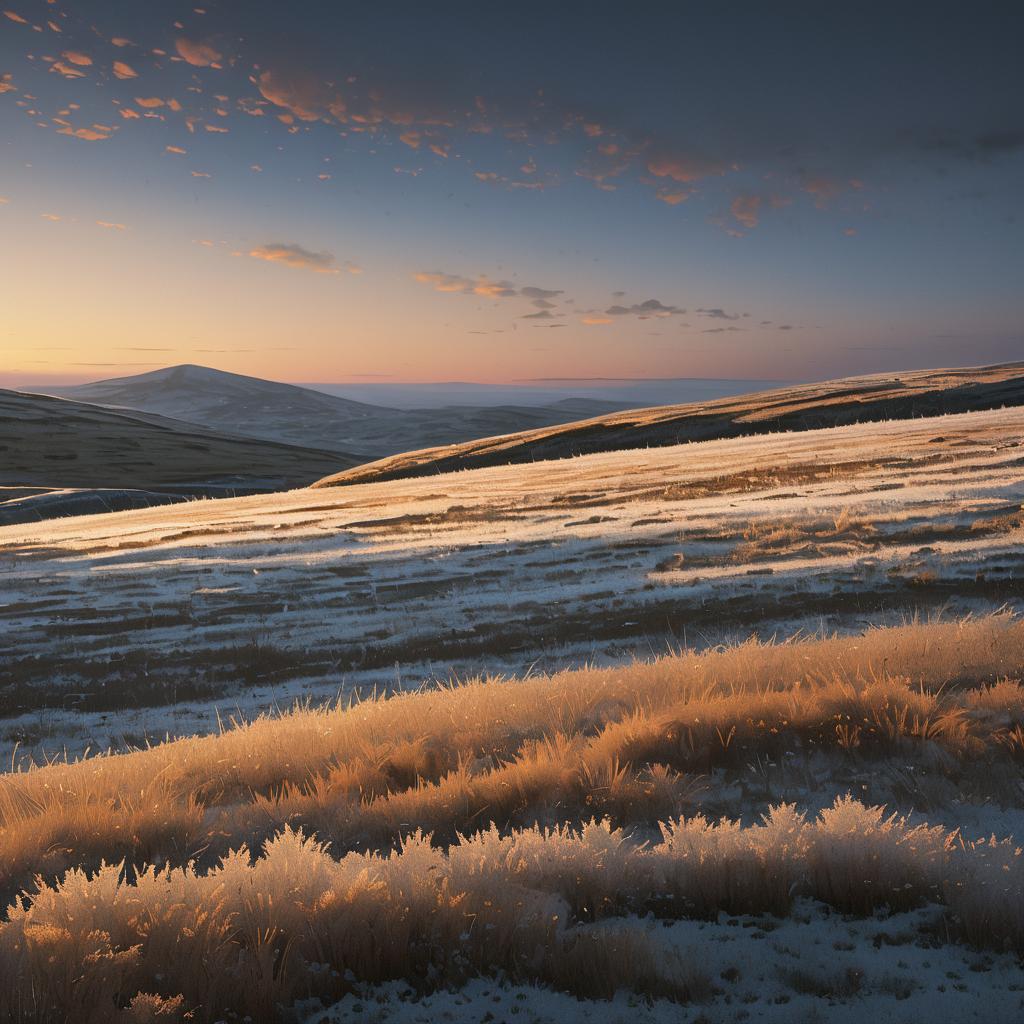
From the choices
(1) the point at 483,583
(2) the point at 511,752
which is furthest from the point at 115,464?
(2) the point at 511,752

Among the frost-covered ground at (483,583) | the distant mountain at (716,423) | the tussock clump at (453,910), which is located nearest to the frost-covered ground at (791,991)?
the tussock clump at (453,910)

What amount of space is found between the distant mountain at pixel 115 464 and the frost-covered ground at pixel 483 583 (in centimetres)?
4255

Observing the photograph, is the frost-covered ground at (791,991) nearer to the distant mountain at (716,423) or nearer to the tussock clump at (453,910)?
the tussock clump at (453,910)

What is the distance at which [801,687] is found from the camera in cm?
698

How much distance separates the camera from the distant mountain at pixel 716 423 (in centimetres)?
7088

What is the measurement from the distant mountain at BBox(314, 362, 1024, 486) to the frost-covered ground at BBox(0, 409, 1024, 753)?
3579 centimetres

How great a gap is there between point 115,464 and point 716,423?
325 feet

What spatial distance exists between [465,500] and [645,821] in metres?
34.6

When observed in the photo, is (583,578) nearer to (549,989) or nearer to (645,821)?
(645,821)

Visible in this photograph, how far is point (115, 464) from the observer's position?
12750 cm

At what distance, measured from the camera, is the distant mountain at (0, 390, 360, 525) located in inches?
3002

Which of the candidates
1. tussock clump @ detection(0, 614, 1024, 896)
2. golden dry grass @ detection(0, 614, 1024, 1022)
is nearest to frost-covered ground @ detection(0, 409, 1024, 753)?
tussock clump @ detection(0, 614, 1024, 896)

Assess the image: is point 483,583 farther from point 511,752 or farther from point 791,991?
point 791,991

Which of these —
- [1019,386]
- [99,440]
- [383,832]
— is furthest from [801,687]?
[99,440]
